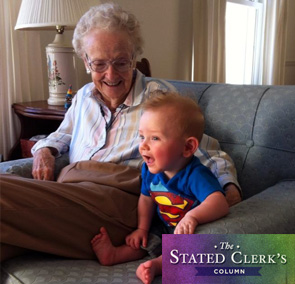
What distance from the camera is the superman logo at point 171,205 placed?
1001mm

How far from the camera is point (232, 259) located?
66 cm

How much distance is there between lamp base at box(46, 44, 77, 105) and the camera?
6.53 ft

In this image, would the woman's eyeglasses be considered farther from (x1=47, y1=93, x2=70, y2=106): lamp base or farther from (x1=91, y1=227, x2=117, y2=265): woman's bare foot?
(x1=47, y1=93, x2=70, y2=106): lamp base

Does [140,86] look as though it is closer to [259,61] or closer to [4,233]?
[4,233]

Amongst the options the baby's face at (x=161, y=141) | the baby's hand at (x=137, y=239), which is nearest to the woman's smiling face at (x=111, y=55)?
the baby's face at (x=161, y=141)

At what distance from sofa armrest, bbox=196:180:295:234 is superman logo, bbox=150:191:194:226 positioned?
0.40 ft

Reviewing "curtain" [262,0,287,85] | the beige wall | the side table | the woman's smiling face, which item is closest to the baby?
the woman's smiling face

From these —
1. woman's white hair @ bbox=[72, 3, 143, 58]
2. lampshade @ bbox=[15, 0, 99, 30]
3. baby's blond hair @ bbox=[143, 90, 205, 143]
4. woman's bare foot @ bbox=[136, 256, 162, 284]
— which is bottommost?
woman's bare foot @ bbox=[136, 256, 162, 284]

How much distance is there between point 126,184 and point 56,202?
240mm

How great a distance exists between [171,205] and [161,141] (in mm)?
185

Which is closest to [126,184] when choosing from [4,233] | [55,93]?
[4,233]

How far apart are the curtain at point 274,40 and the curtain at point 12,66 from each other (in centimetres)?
310

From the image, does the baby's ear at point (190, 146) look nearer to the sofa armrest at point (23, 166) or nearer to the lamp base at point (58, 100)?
the sofa armrest at point (23, 166)

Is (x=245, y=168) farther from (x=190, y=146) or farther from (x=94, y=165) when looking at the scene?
(x=94, y=165)
